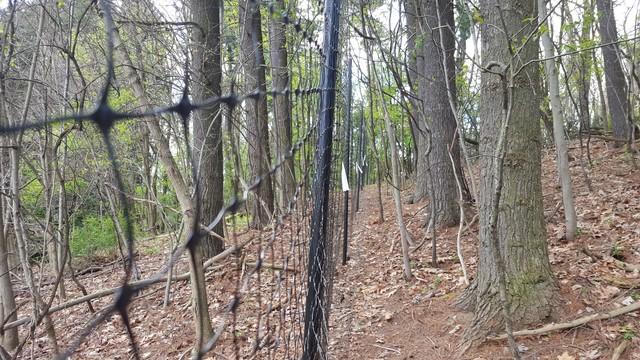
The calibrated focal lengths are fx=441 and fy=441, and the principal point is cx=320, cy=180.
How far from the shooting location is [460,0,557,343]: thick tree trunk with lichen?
2826 mm

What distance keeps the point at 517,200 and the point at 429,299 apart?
4.41 ft

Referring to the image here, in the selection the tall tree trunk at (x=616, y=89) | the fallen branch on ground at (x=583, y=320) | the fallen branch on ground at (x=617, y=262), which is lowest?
the fallen branch on ground at (x=583, y=320)

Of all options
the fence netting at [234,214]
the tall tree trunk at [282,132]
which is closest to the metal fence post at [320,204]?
the fence netting at [234,214]

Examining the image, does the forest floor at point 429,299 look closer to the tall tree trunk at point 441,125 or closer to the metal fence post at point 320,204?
the tall tree trunk at point 441,125

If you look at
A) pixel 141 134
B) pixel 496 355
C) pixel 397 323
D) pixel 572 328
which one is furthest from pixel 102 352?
pixel 572 328

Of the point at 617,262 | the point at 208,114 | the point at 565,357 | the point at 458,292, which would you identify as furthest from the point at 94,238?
the point at 617,262

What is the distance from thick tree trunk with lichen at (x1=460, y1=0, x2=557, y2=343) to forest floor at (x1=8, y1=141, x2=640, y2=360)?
177 mm

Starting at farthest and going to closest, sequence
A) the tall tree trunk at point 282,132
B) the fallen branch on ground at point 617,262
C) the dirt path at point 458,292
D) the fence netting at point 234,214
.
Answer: the fallen branch on ground at point 617,262
the dirt path at point 458,292
the tall tree trunk at point 282,132
the fence netting at point 234,214

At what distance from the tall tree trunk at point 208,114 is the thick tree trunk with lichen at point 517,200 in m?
2.09

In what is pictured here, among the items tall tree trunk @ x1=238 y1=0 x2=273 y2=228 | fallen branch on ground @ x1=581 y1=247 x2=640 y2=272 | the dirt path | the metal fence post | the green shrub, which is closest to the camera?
tall tree trunk @ x1=238 y1=0 x2=273 y2=228

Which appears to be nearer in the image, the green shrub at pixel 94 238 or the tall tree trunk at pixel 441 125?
the tall tree trunk at pixel 441 125

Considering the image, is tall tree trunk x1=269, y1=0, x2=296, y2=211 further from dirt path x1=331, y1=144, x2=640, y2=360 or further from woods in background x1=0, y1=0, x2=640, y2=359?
dirt path x1=331, y1=144, x2=640, y2=360

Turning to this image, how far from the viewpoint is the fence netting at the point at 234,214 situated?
644mm

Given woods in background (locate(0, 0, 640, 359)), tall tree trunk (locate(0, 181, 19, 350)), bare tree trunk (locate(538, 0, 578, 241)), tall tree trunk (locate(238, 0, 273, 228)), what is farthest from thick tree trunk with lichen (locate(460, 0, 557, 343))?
tall tree trunk (locate(0, 181, 19, 350))
